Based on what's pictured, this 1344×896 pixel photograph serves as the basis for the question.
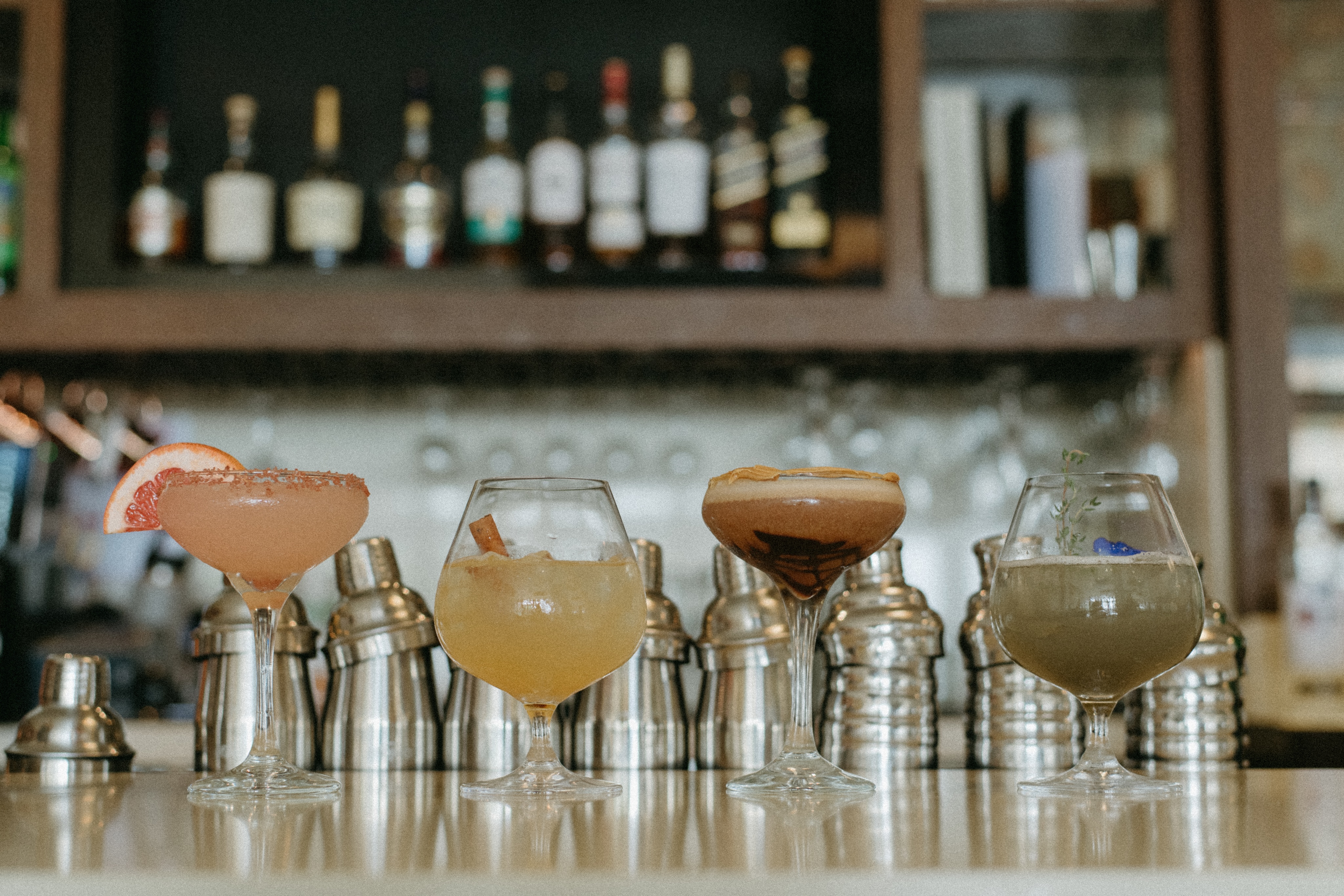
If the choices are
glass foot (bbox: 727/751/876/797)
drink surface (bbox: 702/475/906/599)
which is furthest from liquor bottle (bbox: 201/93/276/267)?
glass foot (bbox: 727/751/876/797)

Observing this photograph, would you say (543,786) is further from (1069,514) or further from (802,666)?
(1069,514)

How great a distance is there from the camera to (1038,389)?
8.08 feet

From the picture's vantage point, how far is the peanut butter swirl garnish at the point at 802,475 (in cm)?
93

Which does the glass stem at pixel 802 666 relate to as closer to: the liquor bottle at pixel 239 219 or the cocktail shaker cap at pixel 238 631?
the cocktail shaker cap at pixel 238 631

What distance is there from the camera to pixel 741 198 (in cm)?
223

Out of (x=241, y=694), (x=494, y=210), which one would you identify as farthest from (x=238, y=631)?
(x=494, y=210)

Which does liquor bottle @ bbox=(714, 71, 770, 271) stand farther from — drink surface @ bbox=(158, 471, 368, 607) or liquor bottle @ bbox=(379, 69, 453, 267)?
drink surface @ bbox=(158, 471, 368, 607)

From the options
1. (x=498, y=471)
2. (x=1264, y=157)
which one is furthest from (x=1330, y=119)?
(x=498, y=471)

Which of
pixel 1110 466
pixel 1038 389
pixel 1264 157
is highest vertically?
pixel 1264 157

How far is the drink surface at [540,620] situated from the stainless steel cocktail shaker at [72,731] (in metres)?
0.30

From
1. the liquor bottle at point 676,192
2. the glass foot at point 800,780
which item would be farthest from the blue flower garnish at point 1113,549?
the liquor bottle at point 676,192

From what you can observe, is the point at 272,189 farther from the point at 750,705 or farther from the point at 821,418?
the point at 750,705

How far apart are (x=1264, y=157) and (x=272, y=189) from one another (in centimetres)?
159

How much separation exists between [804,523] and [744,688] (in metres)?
0.15
